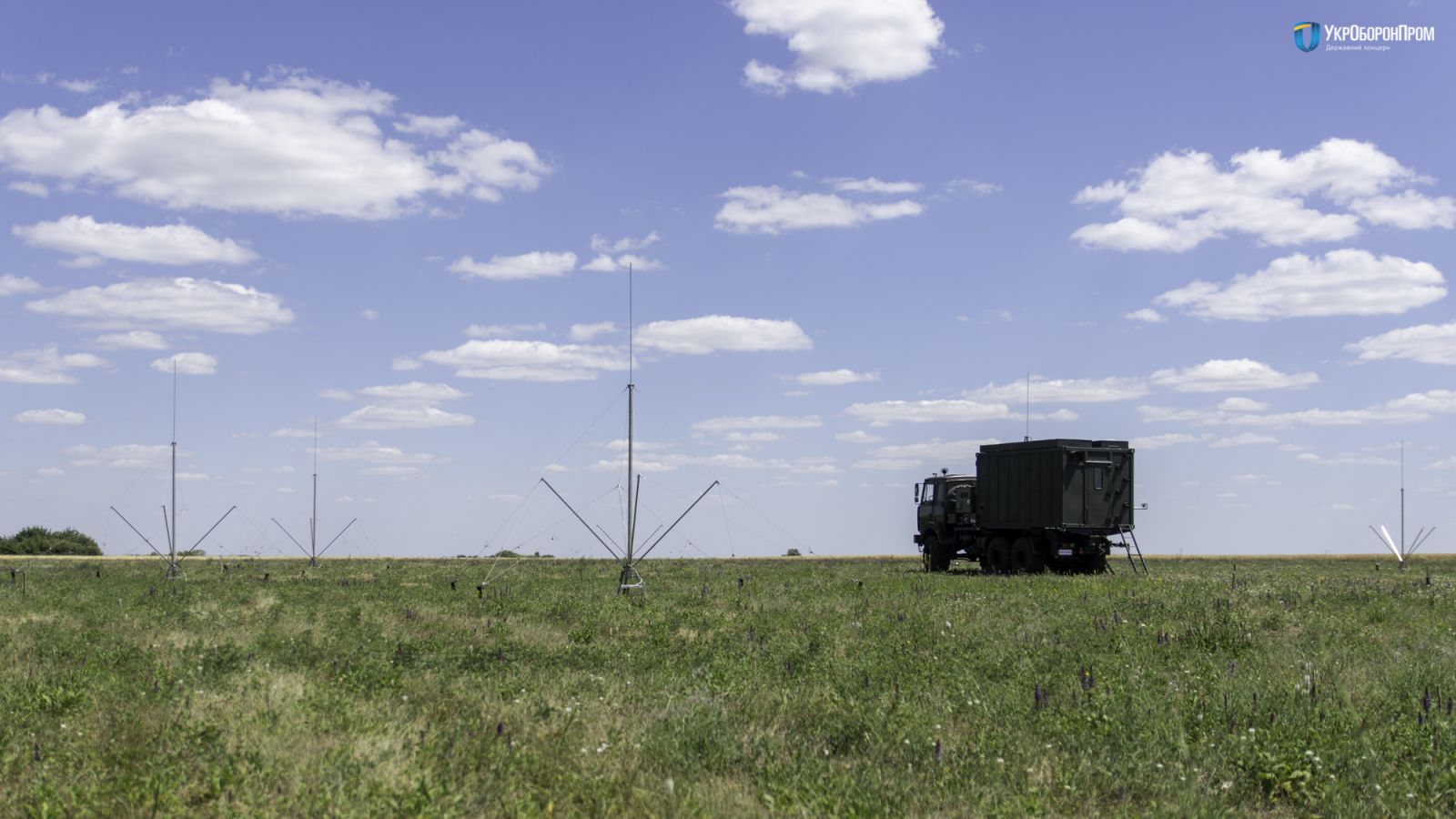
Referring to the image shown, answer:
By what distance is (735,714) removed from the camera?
925cm

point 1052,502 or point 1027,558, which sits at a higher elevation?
point 1052,502

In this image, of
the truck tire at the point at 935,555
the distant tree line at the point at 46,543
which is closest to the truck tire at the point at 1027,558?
the truck tire at the point at 935,555

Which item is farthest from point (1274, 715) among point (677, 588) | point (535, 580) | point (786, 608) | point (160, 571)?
point (160, 571)

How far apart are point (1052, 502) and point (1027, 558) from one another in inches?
83.0

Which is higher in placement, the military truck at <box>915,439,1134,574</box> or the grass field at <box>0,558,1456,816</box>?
the military truck at <box>915,439,1134,574</box>

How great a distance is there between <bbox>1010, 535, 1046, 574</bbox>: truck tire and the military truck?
0.03m

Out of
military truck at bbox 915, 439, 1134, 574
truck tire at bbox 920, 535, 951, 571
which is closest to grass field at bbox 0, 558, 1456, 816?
military truck at bbox 915, 439, 1134, 574

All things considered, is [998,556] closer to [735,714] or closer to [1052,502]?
[1052,502]

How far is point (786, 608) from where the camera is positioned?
18.3m

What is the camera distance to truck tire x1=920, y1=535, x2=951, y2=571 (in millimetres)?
37375

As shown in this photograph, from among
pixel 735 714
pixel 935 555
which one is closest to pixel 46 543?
pixel 935 555

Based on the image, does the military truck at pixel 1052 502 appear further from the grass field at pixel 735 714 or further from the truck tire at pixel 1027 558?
the grass field at pixel 735 714

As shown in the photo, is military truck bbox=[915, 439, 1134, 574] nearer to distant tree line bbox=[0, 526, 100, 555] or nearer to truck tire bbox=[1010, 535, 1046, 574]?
truck tire bbox=[1010, 535, 1046, 574]

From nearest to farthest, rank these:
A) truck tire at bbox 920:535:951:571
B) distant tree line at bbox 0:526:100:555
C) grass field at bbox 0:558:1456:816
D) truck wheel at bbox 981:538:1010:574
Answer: grass field at bbox 0:558:1456:816, truck wheel at bbox 981:538:1010:574, truck tire at bbox 920:535:951:571, distant tree line at bbox 0:526:100:555
